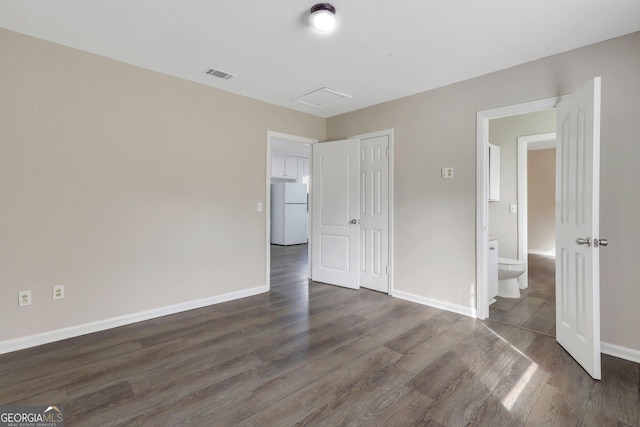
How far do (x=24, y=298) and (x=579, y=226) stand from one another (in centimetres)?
425

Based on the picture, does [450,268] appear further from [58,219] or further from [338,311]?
[58,219]

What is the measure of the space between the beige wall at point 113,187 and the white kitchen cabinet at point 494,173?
121 inches

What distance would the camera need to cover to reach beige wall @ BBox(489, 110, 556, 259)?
A: 4.07 metres

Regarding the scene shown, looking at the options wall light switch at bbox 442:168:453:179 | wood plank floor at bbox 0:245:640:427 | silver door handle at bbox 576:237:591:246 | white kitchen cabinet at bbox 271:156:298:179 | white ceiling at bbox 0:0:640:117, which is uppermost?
white ceiling at bbox 0:0:640:117

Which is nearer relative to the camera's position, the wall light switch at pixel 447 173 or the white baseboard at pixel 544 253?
the wall light switch at pixel 447 173

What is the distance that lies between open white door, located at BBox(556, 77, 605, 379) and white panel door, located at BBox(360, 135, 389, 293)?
1.81m

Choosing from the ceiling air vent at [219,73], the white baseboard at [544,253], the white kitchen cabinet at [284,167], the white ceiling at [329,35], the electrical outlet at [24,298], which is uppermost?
the ceiling air vent at [219,73]

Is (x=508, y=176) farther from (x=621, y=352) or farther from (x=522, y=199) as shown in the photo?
(x=621, y=352)

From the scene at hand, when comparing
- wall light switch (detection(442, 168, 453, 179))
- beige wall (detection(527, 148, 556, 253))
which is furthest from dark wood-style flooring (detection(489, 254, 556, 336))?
beige wall (detection(527, 148, 556, 253))

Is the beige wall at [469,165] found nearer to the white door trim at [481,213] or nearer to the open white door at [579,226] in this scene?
the white door trim at [481,213]

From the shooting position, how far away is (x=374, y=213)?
4008 mm

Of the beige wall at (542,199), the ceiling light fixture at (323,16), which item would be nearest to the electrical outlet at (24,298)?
the ceiling light fixture at (323,16)

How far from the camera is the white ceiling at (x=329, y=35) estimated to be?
2.03 m

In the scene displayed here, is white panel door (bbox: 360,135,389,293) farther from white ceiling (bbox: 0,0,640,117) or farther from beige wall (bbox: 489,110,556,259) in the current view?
beige wall (bbox: 489,110,556,259)
